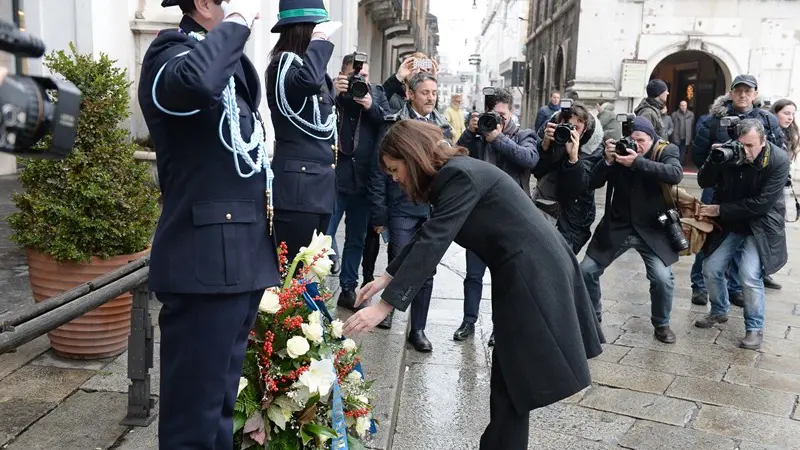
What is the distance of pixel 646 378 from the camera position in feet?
15.3

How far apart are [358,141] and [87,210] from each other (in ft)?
6.63

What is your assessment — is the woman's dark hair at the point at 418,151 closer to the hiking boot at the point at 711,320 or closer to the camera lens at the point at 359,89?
the camera lens at the point at 359,89

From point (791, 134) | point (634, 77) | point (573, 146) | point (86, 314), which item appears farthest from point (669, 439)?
point (634, 77)

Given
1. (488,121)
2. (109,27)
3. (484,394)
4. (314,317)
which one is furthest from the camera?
(109,27)

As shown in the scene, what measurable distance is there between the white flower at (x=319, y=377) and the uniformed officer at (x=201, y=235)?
509mm

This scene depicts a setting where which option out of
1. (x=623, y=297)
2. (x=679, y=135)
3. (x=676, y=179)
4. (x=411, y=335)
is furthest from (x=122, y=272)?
(x=679, y=135)

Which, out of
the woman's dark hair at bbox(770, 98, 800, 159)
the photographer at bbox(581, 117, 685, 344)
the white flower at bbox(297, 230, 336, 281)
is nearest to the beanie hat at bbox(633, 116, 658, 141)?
the photographer at bbox(581, 117, 685, 344)

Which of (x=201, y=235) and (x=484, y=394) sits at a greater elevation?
(x=201, y=235)

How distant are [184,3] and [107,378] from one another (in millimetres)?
2324

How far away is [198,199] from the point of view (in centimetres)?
211

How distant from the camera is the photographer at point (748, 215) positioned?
5.28 metres

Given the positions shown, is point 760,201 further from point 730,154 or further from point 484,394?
point 484,394

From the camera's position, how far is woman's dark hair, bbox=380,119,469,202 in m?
2.84

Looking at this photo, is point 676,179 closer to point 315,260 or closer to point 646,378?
point 646,378
